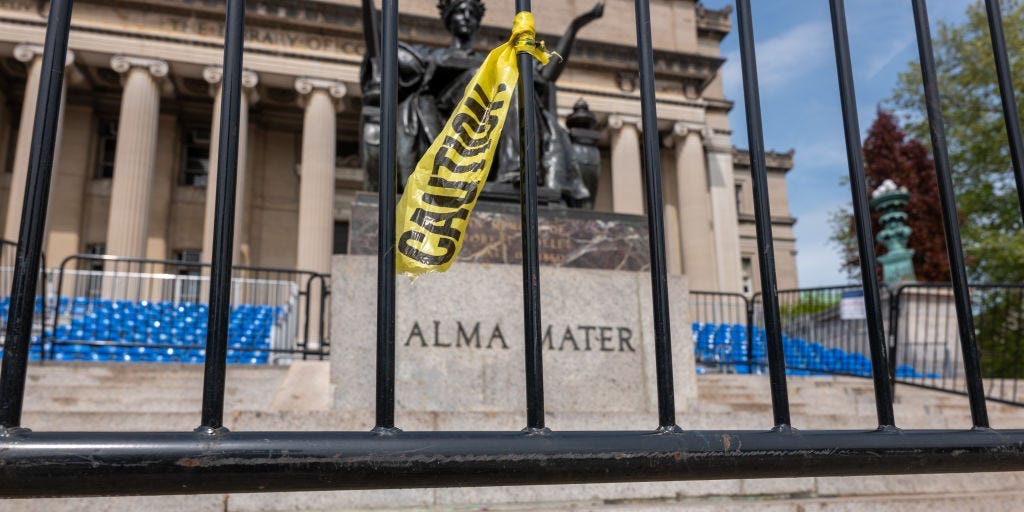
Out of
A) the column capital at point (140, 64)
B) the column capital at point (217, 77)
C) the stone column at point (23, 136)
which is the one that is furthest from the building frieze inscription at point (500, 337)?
the column capital at point (140, 64)

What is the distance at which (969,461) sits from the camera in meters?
1.28

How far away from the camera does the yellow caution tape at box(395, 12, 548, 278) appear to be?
1.25m

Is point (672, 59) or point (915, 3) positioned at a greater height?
point (672, 59)

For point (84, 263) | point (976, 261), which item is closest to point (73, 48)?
point (84, 263)

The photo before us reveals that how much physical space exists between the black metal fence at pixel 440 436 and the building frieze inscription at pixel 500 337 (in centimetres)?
389

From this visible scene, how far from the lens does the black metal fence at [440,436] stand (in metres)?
0.95

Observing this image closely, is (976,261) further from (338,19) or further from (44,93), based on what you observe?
(44,93)

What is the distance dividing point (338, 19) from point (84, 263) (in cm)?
1191

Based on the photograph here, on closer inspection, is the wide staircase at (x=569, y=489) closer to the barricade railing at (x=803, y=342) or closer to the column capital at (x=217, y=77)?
the barricade railing at (x=803, y=342)

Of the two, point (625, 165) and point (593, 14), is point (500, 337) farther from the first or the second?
point (625, 165)

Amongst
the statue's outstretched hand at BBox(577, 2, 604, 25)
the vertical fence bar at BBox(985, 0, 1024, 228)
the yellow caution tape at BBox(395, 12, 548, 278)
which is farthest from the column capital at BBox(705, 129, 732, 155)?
the yellow caution tape at BBox(395, 12, 548, 278)

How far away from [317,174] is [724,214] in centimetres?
1651

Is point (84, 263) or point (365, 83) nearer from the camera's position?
point (365, 83)

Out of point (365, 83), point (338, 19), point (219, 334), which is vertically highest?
point (338, 19)
